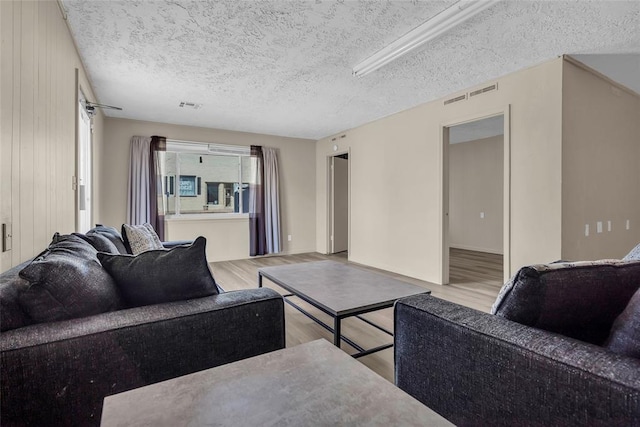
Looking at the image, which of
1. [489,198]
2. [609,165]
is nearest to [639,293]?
[609,165]

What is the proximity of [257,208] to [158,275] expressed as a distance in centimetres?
466

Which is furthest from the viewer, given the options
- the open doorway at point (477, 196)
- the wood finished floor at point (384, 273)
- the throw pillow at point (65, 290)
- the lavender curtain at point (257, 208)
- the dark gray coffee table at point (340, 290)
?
the lavender curtain at point (257, 208)

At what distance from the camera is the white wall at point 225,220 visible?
15.8 ft

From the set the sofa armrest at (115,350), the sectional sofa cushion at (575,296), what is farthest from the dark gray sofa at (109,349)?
the sectional sofa cushion at (575,296)

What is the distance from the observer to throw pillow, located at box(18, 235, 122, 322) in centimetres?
100

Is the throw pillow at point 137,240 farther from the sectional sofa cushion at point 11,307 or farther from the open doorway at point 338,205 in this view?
the open doorway at point 338,205

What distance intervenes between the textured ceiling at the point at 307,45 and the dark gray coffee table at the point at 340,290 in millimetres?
1964

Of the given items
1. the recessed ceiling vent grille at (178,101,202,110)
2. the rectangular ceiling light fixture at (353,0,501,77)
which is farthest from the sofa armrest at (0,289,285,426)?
the recessed ceiling vent grille at (178,101,202,110)

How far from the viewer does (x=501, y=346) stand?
0.94 m

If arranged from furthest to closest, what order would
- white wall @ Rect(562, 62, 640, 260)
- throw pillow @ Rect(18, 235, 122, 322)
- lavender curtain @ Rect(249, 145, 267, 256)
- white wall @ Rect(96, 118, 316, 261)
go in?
lavender curtain @ Rect(249, 145, 267, 256), white wall @ Rect(96, 118, 316, 261), white wall @ Rect(562, 62, 640, 260), throw pillow @ Rect(18, 235, 122, 322)

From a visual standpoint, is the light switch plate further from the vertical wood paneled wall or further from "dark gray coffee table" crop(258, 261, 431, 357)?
"dark gray coffee table" crop(258, 261, 431, 357)

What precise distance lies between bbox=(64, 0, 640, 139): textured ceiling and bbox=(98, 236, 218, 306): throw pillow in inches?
69.4

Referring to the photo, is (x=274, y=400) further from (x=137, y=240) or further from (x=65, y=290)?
(x=137, y=240)

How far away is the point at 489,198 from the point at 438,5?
217 inches
